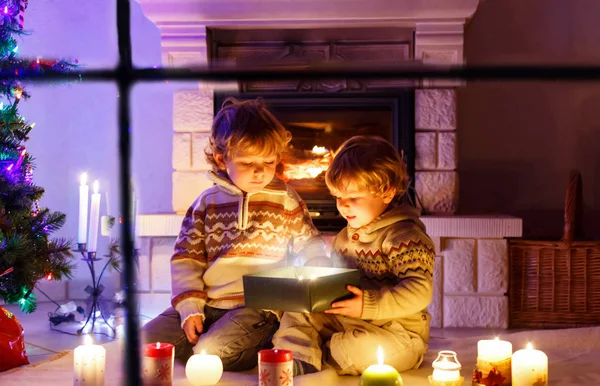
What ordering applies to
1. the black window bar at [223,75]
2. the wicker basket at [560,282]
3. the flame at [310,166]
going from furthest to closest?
the flame at [310,166] < the wicker basket at [560,282] < the black window bar at [223,75]

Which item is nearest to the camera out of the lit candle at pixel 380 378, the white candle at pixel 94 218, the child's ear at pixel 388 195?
the lit candle at pixel 380 378

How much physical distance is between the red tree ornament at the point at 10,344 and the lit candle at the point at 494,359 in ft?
3.97

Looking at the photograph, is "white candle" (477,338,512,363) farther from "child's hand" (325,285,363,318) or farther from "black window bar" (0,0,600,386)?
"black window bar" (0,0,600,386)

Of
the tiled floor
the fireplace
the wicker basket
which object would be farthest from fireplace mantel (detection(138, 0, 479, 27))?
the tiled floor

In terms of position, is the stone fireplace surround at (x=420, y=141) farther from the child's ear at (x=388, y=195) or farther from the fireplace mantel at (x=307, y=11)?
the child's ear at (x=388, y=195)

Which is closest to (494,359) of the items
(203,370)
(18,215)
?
(203,370)

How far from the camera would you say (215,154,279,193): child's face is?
1.69m

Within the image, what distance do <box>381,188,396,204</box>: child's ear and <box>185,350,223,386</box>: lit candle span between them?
1.72 ft

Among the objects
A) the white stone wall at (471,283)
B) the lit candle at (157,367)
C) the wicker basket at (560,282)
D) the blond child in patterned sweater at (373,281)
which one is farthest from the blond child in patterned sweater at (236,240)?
the wicker basket at (560,282)

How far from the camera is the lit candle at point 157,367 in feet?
4.53

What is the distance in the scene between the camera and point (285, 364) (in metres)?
1.32

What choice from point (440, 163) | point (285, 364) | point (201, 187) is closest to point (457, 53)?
point (440, 163)

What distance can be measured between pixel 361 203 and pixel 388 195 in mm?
69

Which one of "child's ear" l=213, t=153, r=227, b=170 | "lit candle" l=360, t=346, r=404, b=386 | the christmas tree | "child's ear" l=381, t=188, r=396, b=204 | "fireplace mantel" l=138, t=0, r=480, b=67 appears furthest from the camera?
"fireplace mantel" l=138, t=0, r=480, b=67
